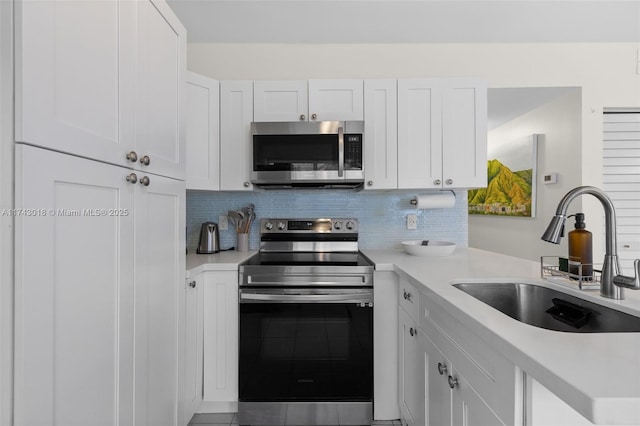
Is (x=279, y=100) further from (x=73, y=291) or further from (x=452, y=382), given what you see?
(x=452, y=382)

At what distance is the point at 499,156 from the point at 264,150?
348 cm

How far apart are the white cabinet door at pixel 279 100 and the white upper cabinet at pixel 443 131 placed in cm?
67

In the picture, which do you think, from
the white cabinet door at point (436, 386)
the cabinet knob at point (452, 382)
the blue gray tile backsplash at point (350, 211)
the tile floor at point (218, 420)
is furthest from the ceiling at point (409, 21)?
the tile floor at point (218, 420)

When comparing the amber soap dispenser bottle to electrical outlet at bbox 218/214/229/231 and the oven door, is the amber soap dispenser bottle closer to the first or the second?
the oven door

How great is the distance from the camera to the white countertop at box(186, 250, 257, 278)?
179 centimetres

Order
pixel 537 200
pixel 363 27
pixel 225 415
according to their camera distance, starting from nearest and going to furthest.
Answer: pixel 225 415, pixel 363 27, pixel 537 200

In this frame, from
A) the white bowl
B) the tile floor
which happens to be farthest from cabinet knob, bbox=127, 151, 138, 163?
the white bowl

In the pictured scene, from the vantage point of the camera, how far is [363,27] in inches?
96.0

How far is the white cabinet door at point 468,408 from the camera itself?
904 millimetres

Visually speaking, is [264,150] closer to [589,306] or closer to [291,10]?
[291,10]

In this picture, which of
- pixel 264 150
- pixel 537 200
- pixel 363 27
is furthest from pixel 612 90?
pixel 264 150

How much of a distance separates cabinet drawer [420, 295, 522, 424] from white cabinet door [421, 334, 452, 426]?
48 mm

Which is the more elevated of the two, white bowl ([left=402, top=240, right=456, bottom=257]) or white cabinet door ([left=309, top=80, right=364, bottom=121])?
white cabinet door ([left=309, top=80, right=364, bottom=121])

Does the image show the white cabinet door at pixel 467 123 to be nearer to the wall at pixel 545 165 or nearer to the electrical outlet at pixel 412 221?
the electrical outlet at pixel 412 221
